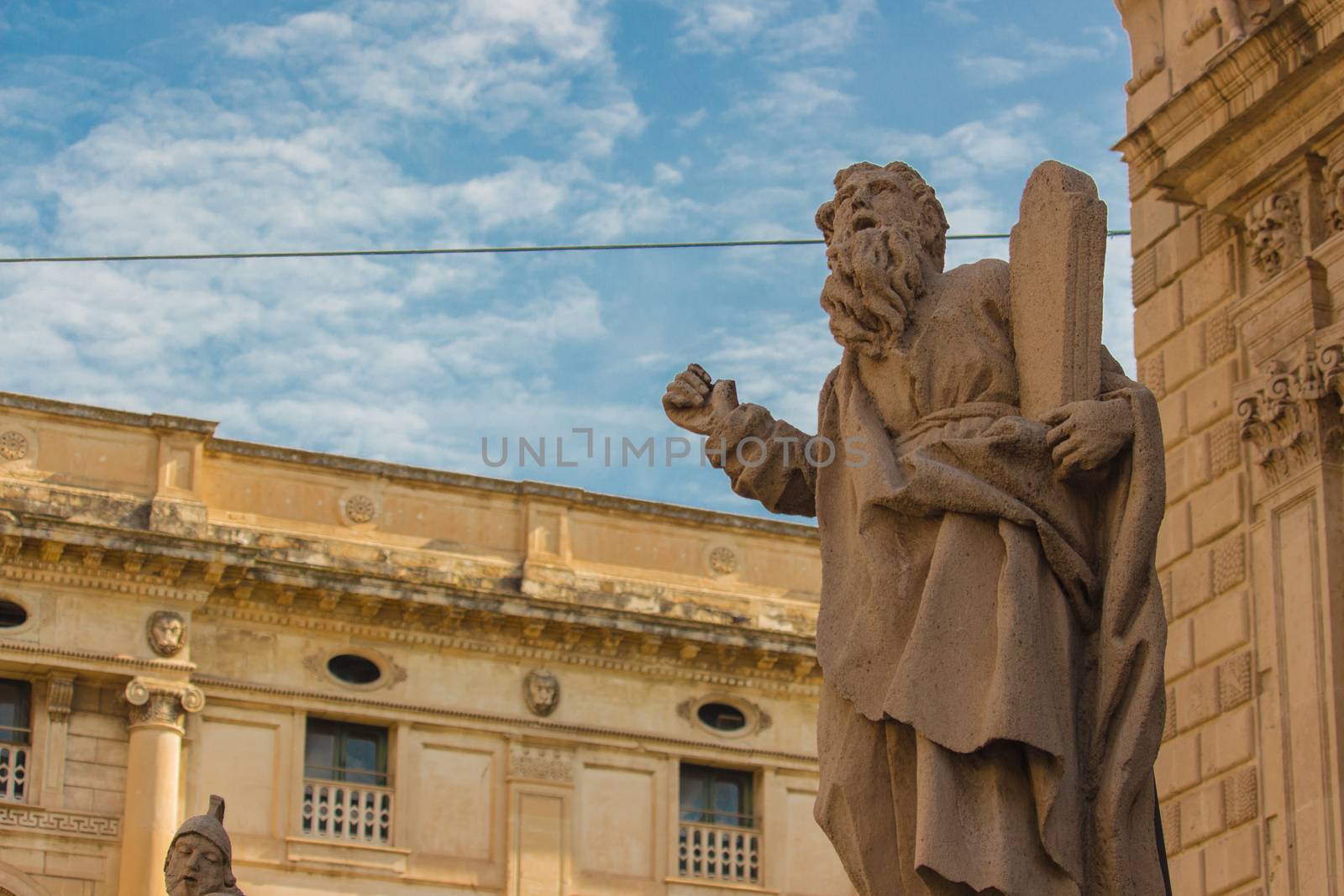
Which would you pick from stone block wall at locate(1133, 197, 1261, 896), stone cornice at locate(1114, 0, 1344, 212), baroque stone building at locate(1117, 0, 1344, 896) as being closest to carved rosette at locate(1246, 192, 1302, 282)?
baroque stone building at locate(1117, 0, 1344, 896)

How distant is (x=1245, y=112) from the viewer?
15.7 metres

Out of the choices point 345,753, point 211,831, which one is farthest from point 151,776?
point 211,831

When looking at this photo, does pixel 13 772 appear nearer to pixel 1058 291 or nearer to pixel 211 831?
pixel 211 831

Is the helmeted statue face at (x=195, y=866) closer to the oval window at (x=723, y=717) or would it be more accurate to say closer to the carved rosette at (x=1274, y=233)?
the carved rosette at (x=1274, y=233)

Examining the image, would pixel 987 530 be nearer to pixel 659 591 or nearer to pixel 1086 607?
pixel 1086 607

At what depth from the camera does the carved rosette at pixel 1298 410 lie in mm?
14812

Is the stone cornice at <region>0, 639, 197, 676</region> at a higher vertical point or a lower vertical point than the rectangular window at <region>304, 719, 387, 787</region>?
higher

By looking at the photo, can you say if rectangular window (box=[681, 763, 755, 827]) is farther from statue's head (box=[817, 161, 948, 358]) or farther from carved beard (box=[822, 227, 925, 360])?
carved beard (box=[822, 227, 925, 360])

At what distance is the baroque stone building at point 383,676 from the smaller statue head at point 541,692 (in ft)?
0.11

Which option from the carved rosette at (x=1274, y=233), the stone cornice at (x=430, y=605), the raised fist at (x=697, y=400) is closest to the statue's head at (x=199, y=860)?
the raised fist at (x=697, y=400)

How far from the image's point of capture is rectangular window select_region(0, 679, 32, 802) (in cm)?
3294

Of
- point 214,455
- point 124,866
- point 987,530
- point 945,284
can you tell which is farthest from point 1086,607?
point 214,455

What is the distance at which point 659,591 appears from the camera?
122 feet

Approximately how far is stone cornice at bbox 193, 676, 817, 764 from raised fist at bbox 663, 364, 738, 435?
26731 mm
